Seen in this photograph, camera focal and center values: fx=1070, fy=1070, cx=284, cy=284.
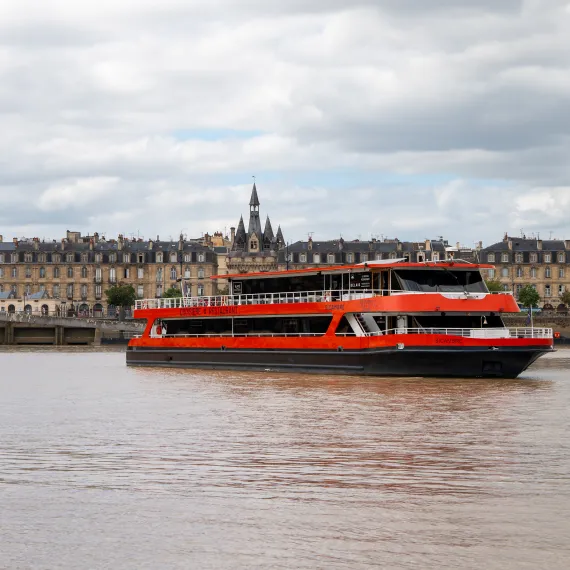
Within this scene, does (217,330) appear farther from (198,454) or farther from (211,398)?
(198,454)

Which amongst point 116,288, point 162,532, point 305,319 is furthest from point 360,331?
point 116,288

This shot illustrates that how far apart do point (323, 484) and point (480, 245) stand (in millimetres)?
127253

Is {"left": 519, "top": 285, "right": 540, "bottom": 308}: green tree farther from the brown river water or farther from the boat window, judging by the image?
the brown river water

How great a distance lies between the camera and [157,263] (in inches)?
5497

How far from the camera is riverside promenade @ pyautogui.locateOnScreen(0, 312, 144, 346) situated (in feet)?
341

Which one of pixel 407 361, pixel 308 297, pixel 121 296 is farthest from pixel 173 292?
pixel 407 361

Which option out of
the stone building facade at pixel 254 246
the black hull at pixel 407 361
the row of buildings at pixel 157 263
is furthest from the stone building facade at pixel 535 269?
the black hull at pixel 407 361

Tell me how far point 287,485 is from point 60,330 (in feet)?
314

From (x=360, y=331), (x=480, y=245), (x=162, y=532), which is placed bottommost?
(x=162, y=532)

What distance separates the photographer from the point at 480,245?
13962cm

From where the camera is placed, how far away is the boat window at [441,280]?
38844 mm

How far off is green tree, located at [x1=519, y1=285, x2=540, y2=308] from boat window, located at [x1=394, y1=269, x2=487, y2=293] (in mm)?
84337

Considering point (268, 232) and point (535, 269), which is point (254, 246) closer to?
point (268, 232)

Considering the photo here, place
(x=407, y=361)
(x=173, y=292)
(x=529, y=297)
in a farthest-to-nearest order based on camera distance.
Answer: (x=173, y=292) < (x=529, y=297) < (x=407, y=361)
